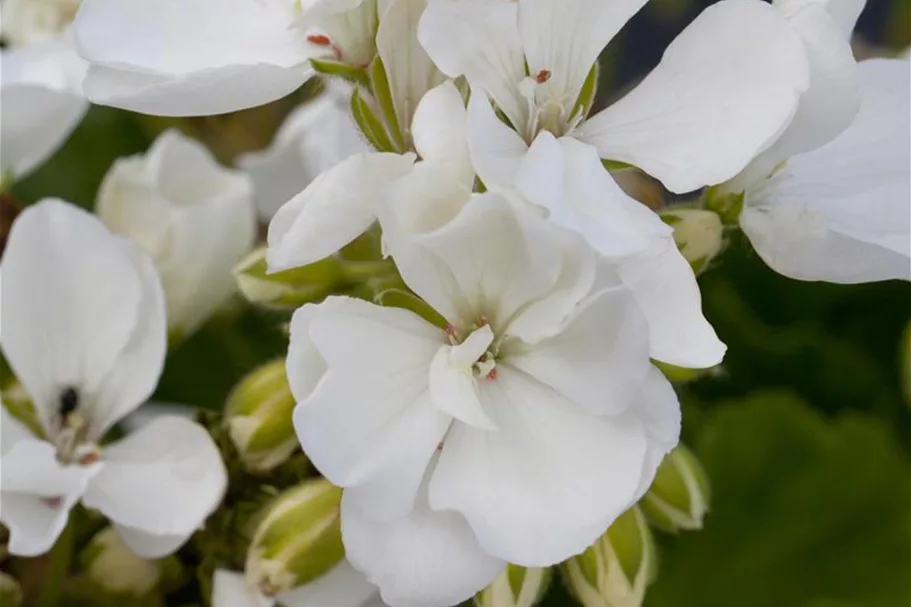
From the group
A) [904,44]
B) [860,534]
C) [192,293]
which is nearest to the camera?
[192,293]

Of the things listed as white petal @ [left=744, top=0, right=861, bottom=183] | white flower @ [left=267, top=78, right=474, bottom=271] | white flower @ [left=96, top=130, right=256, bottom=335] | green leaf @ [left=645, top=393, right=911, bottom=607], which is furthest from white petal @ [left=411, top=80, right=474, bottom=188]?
green leaf @ [left=645, top=393, right=911, bottom=607]

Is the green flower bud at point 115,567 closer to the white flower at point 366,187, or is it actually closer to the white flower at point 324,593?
the white flower at point 324,593

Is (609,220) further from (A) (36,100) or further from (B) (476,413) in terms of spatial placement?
(A) (36,100)

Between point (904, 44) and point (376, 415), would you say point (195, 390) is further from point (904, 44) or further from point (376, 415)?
point (904, 44)

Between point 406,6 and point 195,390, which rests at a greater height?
point 406,6

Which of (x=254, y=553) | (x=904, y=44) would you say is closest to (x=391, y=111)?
(x=254, y=553)

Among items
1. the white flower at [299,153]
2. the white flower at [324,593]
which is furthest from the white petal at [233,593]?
the white flower at [299,153]
